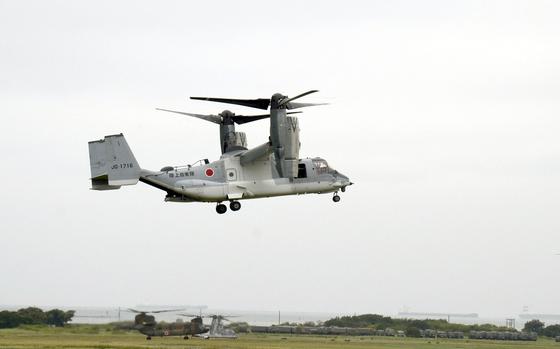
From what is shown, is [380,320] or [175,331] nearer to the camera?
[175,331]

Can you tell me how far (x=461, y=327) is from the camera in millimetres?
132875

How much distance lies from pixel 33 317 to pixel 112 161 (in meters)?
42.6

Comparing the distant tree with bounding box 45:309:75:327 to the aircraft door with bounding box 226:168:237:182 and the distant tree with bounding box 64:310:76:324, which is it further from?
the aircraft door with bounding box 226:168:237:182

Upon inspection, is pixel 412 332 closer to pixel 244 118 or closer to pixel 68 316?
pixel 68 316

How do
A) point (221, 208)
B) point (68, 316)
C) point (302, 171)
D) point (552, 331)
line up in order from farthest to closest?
point (552, 331) < point (68, 316) < point (302, 171) < point (221, 208)

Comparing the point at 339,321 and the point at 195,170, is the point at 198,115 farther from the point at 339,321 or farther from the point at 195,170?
the point at 339,321

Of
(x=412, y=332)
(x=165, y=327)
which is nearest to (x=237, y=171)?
(x=165, y=327)

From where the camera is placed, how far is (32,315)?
111 meters

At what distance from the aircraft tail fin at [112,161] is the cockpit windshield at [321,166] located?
14909mm

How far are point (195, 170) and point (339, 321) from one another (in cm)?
6073

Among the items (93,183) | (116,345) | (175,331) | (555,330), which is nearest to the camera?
(93,183)

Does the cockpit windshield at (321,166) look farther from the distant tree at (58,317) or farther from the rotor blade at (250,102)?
the distant tree at (58,317)

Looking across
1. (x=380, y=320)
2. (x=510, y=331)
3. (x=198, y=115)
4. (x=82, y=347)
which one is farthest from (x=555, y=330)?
(x=82, y=347)

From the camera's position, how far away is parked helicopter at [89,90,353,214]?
73.1 m
